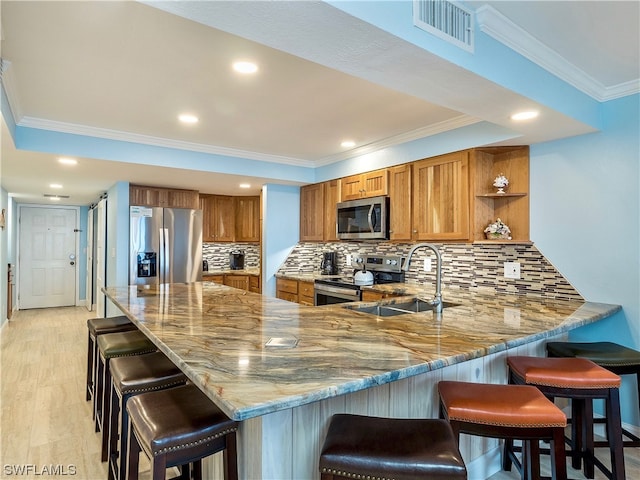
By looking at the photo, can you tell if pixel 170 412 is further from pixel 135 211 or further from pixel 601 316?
pixel 135 211

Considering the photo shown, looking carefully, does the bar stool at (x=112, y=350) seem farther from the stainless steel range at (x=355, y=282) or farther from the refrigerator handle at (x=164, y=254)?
the refrigerator handle at (x=164, y=254)

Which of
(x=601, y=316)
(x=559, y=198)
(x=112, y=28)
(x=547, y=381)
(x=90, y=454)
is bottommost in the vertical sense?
(x=90, y=454)

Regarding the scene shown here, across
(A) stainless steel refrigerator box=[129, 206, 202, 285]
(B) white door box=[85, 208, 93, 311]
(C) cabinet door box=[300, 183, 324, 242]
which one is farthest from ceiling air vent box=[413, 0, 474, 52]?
(B) white door box=[85, 208, 93, 311]

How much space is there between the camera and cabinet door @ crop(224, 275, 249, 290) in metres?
5.76

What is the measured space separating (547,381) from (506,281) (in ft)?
4.97

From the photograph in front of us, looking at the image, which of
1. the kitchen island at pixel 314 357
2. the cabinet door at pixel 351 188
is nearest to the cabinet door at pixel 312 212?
the cabinet door at pixel 351 188

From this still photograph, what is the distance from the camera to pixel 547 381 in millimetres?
1751

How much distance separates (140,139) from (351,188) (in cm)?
222

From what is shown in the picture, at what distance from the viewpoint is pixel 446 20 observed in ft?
5.21

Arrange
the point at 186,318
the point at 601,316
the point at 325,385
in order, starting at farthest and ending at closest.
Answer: the point at 601,316, the point at 186,318, the point at 325,385

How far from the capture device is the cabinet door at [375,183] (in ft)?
12.5

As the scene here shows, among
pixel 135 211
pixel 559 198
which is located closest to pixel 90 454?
pixel 135 211

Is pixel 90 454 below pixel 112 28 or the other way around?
below

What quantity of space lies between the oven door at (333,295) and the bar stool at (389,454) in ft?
8.13
